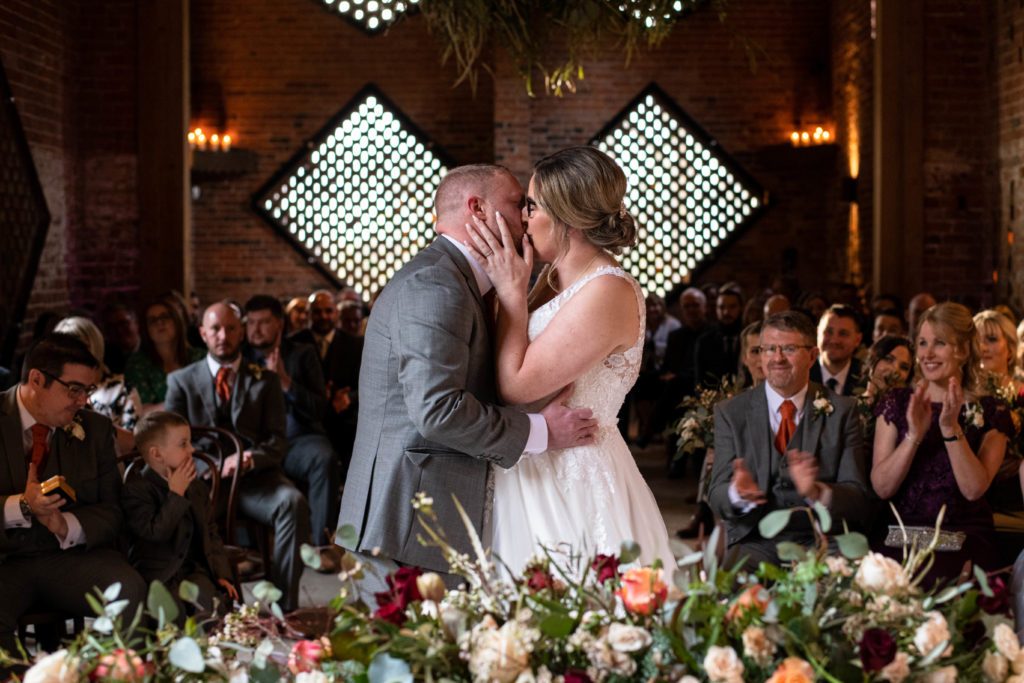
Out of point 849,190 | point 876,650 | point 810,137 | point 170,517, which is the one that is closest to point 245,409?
point 170,517

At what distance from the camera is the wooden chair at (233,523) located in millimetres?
4324

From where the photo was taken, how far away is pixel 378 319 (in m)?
2.29

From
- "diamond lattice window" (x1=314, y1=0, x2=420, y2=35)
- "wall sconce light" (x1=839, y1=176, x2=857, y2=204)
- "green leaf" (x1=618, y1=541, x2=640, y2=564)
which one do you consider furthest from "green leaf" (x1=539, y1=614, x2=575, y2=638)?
Result: "diamond lattice window" (x1=314, y1=0, x2=420, y2=35)

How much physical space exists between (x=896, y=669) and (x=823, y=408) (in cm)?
248

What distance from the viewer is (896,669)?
1.15m

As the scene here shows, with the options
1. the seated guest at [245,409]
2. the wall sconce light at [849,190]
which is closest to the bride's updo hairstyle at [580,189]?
the seated guest at [245,409]

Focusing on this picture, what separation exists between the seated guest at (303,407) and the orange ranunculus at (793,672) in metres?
4.48

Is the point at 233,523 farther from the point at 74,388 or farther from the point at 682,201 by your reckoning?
the point at 682,201

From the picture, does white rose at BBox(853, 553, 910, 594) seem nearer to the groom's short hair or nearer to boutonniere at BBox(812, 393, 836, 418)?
the groom's short hair

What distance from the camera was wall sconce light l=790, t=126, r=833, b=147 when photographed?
39.6 feet

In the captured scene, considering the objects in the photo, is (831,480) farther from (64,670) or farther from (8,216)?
(8,216)

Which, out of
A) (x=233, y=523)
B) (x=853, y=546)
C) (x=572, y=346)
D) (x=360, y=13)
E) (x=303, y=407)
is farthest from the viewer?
(x=360, y=13)

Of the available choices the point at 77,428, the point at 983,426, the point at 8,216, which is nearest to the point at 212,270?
the point at 8,216

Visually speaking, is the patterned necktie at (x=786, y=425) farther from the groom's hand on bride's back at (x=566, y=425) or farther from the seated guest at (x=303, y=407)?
the seated guest at (x=303, y=407)
